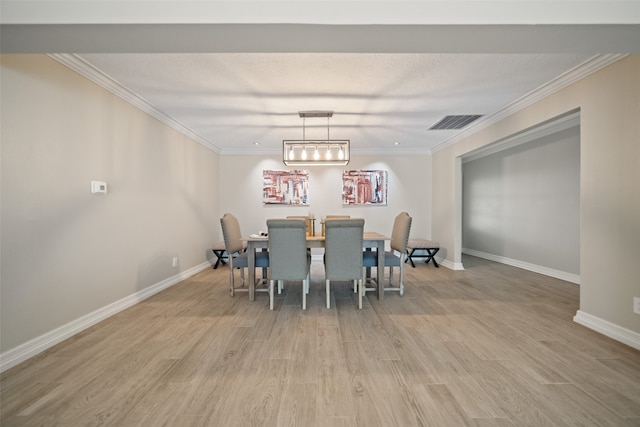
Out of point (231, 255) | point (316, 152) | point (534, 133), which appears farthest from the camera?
point (534, 133)

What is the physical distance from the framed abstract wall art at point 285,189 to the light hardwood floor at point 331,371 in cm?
325

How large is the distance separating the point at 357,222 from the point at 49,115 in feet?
9.36

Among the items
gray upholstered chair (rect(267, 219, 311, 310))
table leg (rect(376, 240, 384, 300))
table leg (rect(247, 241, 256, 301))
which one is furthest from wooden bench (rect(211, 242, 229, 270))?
table leg (rect(376, 240, 384, 300))

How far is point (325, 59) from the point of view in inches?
95.7

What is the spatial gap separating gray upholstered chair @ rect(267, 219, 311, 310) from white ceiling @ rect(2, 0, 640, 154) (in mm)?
1528

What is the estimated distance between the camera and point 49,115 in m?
2.21

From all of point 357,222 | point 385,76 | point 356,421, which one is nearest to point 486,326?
point 357,222

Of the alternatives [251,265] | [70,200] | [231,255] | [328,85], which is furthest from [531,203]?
[70,200]

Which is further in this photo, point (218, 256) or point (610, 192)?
point (218, 256)

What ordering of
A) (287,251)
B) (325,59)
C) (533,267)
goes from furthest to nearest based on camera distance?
(533,267) → (287,251) → (325,59)

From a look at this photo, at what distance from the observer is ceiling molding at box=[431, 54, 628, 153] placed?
Answer: 2.39 meters

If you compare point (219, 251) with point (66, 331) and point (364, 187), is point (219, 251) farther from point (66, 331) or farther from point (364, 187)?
point (364, 187)

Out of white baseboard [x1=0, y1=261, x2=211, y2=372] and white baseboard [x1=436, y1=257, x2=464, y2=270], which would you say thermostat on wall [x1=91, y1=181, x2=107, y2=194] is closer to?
white baseboard [x1=0, y1=261, x2=211, y2=372]

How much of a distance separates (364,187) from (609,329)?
4.31 meters
